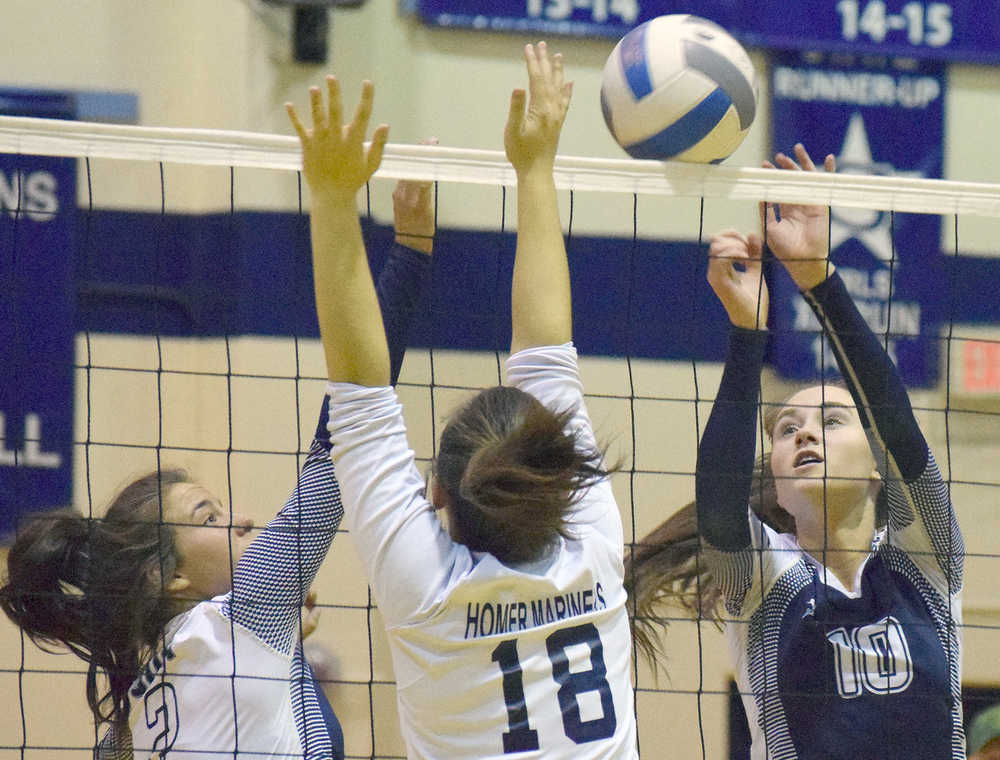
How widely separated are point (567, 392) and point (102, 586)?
963 mm

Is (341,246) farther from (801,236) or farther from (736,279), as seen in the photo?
(801,236)

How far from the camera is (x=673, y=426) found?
4.90 m

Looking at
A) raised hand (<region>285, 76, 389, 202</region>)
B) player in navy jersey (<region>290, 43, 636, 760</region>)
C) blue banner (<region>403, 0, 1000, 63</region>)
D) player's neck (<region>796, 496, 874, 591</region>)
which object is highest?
blue banner (<region>403, 0, 1000, 63</region>)

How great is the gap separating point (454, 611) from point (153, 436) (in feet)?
10.2

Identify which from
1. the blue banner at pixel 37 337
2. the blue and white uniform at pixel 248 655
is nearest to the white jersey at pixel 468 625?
the blue and white uniform at pixel 248 655

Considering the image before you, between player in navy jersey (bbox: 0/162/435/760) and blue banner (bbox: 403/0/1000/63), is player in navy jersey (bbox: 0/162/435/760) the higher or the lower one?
the lower one

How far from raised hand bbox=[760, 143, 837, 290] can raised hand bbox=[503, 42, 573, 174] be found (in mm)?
594

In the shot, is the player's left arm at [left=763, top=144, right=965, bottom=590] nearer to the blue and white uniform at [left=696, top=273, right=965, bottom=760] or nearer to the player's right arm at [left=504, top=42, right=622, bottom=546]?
the blue and white uniform at [left=696, top=273, right=965, bottom=760]

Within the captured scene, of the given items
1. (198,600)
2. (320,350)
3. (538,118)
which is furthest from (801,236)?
(320,350)

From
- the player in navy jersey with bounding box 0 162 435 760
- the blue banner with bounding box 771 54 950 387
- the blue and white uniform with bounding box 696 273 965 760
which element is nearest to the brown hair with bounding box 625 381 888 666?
the blue and white uniform with bounding box 696 273 965 760

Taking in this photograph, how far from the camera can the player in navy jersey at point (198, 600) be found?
213 centimetres

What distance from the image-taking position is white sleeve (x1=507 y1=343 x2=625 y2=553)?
1.83 meters

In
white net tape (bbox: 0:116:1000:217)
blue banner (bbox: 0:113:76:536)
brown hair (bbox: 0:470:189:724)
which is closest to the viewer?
brown hair (bbox: 0:470:189:724)

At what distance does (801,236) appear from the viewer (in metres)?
Result: 2.50
